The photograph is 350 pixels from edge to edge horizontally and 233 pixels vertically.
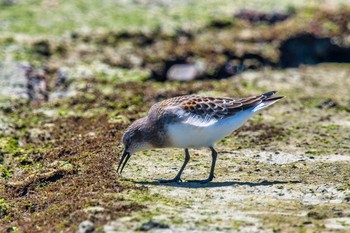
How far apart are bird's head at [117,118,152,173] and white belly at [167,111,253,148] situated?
44 centimetres

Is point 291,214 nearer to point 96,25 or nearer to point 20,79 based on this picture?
point 20,79

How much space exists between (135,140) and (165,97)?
14.7 ft

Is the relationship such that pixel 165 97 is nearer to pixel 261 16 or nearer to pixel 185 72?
pixel 185 72

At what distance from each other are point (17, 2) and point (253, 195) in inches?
474

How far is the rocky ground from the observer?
31.8ft

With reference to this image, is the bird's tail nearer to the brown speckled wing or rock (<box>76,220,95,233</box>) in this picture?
the brown speckled wing

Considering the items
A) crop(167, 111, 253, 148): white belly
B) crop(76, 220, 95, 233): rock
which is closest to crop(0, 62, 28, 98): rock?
crop(167, 111, 253, 148): white belly

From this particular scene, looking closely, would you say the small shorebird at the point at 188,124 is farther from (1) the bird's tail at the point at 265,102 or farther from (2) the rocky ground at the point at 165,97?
(2) the rocky ground at the point at 165,97

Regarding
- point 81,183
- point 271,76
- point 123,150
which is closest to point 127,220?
point 81,183

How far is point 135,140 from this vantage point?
11.4 metres

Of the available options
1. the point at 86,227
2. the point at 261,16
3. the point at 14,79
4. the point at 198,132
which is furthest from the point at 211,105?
the point at 261,16

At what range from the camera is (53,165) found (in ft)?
39.5

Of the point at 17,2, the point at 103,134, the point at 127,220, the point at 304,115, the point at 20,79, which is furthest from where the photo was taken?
the point at 17,2

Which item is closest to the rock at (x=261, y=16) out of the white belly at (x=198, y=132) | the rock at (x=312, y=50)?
the rock at (x=312, y=50)
